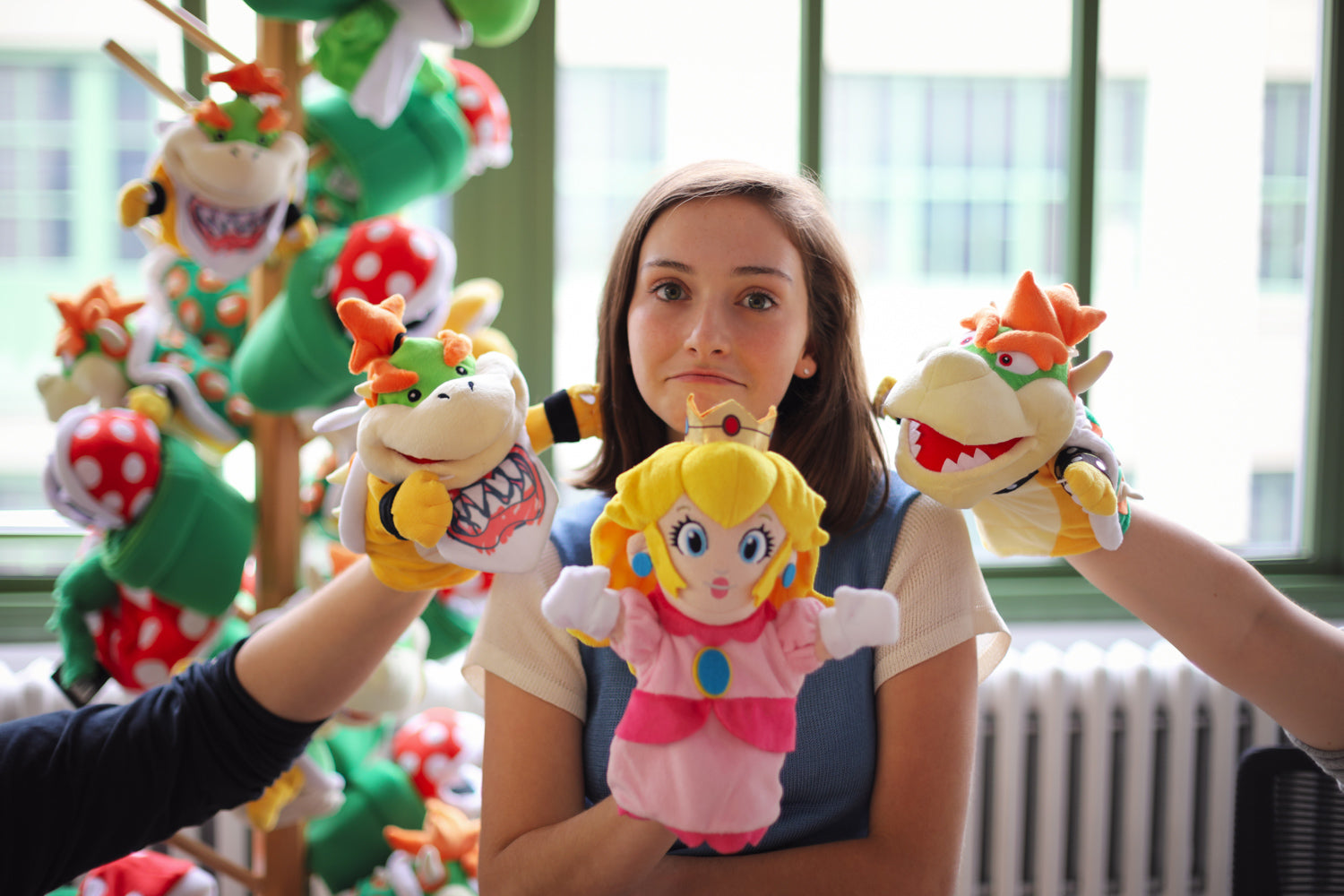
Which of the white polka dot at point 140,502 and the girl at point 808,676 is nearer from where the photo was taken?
the girl at point 808,676

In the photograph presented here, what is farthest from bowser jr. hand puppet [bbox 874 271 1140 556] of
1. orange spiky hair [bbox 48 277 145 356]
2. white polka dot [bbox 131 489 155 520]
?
orange spiky hair [bbox 48 277 145 356]

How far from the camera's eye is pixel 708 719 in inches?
21.7

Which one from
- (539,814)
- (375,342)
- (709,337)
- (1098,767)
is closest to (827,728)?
(539,814)

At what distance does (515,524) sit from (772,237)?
35 centimetres

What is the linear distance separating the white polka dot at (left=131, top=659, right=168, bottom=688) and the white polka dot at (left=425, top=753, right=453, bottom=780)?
0.38 meters

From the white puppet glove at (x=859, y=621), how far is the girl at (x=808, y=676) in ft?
0.92

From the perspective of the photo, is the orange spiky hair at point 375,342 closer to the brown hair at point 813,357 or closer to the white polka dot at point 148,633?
the brown hair at point 813,357

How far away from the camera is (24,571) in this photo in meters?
1.82

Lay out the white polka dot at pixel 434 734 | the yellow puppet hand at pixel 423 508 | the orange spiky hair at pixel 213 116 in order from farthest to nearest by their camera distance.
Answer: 1. the white polka dot at pixel 434 734
2. the orange spiky hair at pixel 213 116
3. the yellow puppet hand at pixel 423 508

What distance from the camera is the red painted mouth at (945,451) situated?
0.67 meters

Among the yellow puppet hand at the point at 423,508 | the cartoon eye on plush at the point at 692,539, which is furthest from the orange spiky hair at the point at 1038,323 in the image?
the yellow puppet hand at the point at 423,508

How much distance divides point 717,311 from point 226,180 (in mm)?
584

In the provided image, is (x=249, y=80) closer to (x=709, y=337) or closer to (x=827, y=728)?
(x=709, y=337)

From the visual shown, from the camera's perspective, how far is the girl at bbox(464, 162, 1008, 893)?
0.78m
